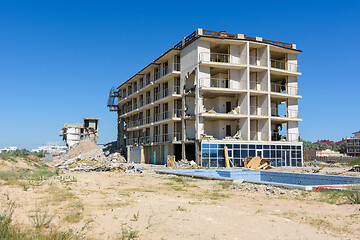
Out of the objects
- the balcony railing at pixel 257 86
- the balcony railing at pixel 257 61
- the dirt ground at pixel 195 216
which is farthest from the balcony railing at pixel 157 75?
the dirt ground at pixel 195 216

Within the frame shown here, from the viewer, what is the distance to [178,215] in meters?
9.09

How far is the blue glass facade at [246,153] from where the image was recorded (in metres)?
33.8

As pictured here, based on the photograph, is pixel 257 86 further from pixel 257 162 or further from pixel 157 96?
pixel 157 96

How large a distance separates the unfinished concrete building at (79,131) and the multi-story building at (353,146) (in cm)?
6025

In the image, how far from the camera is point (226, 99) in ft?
125

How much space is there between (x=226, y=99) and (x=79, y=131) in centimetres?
5835

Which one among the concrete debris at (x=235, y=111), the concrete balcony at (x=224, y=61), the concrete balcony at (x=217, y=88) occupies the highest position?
the concrete balcony at (x=224, y=61)

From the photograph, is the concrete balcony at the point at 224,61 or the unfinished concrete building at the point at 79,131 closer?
the concrete balcony at the point at 224,61

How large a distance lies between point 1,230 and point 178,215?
14.9 ft

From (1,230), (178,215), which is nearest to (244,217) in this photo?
(178,215)

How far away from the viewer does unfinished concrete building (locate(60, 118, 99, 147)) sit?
76.3 meters

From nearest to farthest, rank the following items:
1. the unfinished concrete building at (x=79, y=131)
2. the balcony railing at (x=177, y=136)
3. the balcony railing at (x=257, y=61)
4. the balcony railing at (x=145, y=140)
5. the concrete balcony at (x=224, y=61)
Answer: the concrete balcony at (x=224, y=61) < the balcony railing at (x=257, y=61) < the balcony railing at (x=177, y=136) < the balcony railing at (x=145, y=140) < the unfinished concrete building at (x=79, y=131)

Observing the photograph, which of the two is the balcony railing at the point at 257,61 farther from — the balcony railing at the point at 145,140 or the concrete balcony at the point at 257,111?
the balcony railing at the point at 145,140

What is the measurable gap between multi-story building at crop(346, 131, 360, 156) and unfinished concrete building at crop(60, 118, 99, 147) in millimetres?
60247
